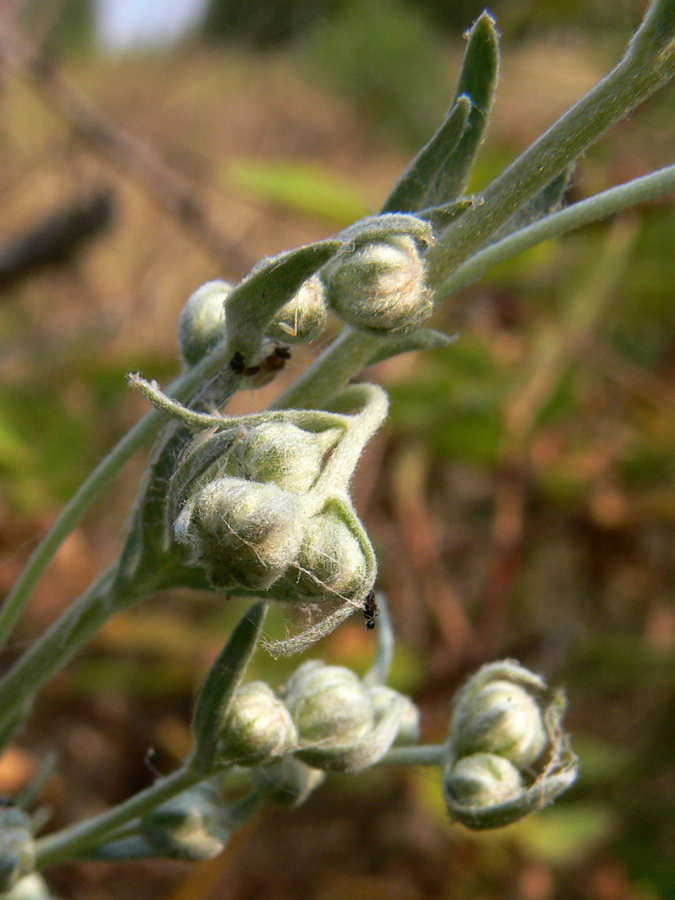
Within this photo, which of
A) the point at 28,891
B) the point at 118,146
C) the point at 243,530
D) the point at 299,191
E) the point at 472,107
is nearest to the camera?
the point at 243,530

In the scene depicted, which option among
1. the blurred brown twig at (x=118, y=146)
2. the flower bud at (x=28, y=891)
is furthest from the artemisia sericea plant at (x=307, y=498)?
the blurred brown twig at (x=118, y=146)

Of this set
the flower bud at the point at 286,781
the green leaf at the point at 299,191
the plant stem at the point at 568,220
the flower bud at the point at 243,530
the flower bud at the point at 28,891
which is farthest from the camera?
the green leaf at the point at 299,191

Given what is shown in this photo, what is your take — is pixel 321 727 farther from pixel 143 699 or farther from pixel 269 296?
pixel 143 699

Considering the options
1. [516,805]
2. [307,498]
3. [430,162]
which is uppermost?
[430,162]

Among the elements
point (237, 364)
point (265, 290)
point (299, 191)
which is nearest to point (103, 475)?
point (237, 364)

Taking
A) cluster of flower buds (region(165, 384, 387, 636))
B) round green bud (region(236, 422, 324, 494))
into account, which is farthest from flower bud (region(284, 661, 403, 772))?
round green bud (region(236, 422, 324, 494))

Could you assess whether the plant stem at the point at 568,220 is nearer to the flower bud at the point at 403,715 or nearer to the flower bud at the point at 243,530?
the flower bud at the point at 243,530

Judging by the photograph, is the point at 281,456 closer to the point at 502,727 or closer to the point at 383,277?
the point at 383,277
